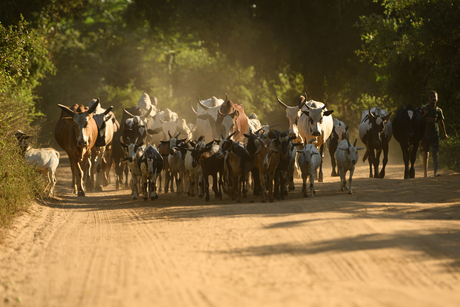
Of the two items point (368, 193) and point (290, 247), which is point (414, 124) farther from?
point (290, 247)

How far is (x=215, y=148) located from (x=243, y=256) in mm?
7098

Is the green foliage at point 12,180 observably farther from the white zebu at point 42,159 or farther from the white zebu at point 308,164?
the white zebu at point 308,164

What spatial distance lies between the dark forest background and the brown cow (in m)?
1.26

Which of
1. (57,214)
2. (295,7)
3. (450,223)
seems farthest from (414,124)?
(295,7)

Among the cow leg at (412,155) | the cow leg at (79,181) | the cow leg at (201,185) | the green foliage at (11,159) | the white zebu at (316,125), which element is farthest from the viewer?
the white zebu at (316,125)

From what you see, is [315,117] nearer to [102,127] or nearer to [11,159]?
[102,127]

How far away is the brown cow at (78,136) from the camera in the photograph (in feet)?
50.7

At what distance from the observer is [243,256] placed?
718 centimetres

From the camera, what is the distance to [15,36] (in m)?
15.4

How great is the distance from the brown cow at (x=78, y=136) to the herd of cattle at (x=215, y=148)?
0.03 meters

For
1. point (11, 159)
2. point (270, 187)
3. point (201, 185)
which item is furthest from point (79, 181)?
point (270, 187)

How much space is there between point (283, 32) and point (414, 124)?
47.9 ft

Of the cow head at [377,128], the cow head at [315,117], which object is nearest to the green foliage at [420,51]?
the cow head at [377,128]

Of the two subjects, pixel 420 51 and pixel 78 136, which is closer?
pixel 78 136
